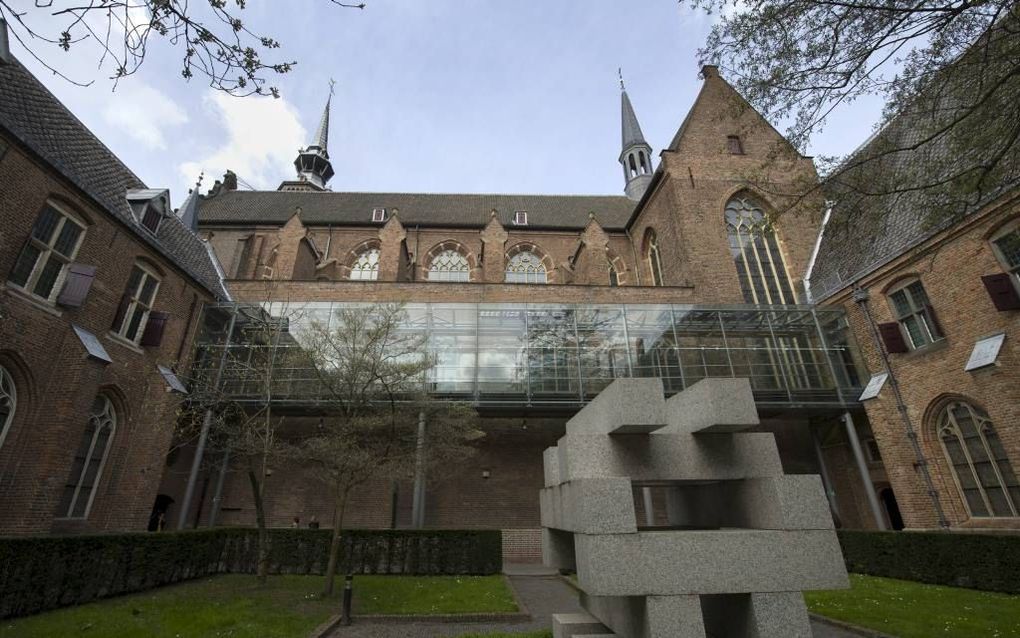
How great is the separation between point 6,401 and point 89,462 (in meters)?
2.71

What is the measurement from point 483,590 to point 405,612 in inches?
90.9

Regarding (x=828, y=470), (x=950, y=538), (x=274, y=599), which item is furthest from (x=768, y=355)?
(x=274, y=599)

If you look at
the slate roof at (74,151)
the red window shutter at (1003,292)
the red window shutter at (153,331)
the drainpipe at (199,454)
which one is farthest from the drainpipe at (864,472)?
the slate roof at (74,151)

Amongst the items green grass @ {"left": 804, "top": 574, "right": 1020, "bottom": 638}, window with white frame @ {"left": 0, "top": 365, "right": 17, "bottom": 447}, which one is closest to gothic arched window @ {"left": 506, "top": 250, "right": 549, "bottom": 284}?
green grass @ {"left": 804, "top": 574, "right": 1020, "bottom": 638}

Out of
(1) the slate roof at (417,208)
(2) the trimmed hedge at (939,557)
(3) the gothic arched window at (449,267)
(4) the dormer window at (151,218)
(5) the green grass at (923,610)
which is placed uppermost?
(1) the slate roof at (417,208)

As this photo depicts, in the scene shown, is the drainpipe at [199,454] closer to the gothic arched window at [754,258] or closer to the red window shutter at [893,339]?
the red window shutter at [893,339]

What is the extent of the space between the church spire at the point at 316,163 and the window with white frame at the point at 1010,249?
41.0 metres

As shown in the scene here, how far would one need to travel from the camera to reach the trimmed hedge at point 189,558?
727 centimetres

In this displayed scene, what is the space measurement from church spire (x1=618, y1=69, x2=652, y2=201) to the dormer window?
1142 inches

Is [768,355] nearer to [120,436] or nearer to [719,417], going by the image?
[719,417]

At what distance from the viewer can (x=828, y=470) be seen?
55.8 ft

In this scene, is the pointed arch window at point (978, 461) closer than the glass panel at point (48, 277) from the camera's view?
No

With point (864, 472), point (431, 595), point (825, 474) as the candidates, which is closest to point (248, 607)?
point (431, 595)

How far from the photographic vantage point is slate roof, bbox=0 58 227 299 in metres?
10.6
